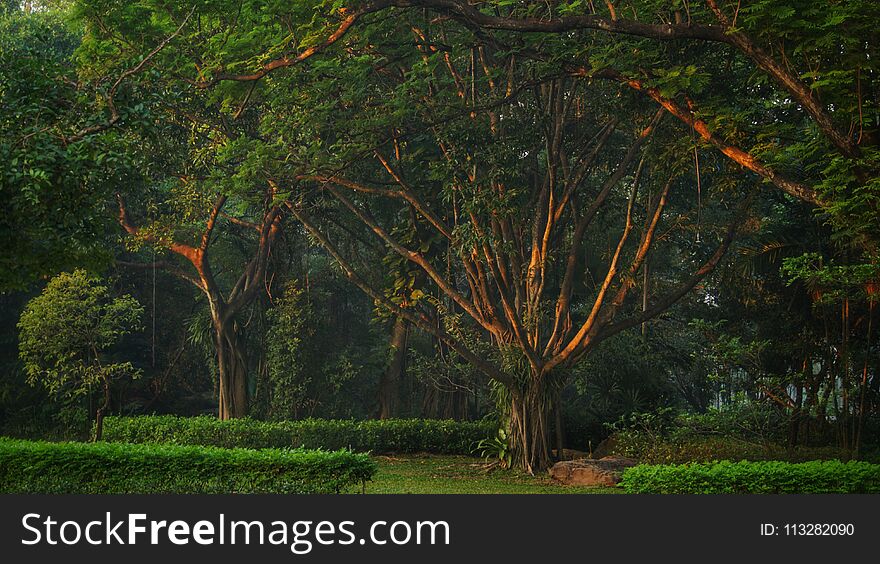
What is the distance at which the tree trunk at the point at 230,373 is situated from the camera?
77.4 ft

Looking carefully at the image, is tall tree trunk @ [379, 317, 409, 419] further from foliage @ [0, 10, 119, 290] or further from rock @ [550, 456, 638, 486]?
foliage @ [0, 10, 119, 290]

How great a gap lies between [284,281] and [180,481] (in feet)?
45.2

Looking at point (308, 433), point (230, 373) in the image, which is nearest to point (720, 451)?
point (308, 433)

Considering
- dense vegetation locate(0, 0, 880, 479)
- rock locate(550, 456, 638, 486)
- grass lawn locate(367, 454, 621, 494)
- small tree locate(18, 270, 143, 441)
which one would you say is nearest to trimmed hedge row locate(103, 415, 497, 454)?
dense vegetation locate(0, 0, 880, 479)

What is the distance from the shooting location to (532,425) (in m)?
18.9

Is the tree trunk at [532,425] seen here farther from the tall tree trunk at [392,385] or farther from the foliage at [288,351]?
the tall tree trunk at [392,385]

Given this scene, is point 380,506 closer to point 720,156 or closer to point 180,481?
point 180,481

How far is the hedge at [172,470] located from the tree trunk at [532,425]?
22.4 feet

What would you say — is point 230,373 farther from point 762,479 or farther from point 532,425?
point 762,479

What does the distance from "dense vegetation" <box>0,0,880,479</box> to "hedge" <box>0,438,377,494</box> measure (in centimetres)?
223

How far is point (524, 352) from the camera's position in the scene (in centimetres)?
1869

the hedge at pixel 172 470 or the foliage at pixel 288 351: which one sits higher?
the foliage at pixel 288 351

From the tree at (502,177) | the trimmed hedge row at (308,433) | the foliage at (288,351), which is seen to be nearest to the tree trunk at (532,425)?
the tree at (502,177)

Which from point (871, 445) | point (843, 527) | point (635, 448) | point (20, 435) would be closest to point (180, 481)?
point (843, 527)
